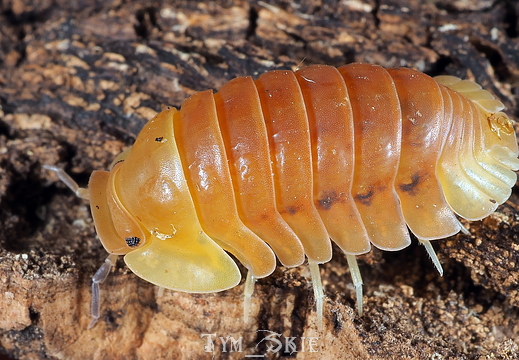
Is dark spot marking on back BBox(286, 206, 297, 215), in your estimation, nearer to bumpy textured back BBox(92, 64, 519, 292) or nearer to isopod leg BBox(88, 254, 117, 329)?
bumpy textured back BBox(92, 64, 519, 292)

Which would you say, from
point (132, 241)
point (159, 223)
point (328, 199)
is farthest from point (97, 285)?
point (328, 199)

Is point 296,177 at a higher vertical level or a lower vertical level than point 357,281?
higher

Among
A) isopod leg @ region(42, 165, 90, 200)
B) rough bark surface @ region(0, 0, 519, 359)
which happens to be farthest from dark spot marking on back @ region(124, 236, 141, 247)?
isopod leg @ region(42, 165, 90, 200)

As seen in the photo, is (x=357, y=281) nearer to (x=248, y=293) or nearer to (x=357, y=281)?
(x=357, y=281)

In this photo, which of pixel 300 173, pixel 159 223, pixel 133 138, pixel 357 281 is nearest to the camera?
pixel 300 173

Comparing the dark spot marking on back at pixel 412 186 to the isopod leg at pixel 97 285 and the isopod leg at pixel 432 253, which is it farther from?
the isopod leg at pixel 97 285

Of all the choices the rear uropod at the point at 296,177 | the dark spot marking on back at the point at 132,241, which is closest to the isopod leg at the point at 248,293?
the rear uropod at the point at 296,177

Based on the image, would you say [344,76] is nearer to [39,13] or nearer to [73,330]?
[73,330]
